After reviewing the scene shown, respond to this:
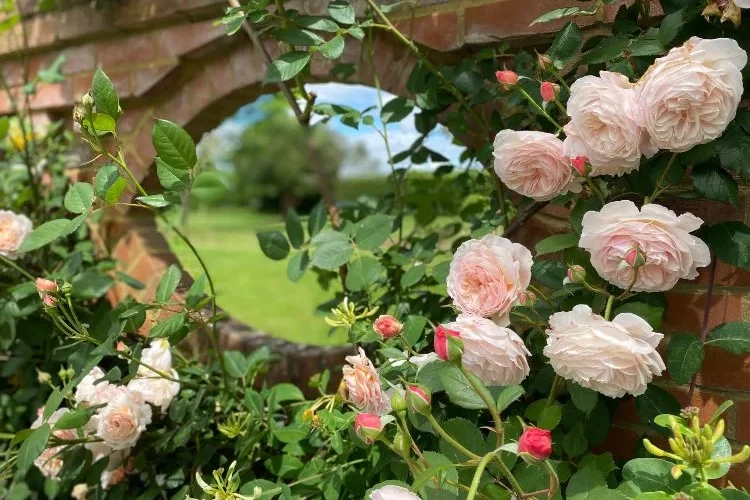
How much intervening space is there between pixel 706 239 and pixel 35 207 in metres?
1.77

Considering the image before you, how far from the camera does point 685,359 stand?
97 cm

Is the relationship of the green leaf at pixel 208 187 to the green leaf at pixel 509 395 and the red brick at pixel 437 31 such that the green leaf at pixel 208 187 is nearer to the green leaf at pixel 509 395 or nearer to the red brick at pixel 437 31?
the red brick at pixel 437 31

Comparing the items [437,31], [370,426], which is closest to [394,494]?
[370,426]

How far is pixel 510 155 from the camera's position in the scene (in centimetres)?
99

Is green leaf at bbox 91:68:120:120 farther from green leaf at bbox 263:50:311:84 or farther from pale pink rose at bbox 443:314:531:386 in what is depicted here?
pale pink rose at bbox 443:314:531:386

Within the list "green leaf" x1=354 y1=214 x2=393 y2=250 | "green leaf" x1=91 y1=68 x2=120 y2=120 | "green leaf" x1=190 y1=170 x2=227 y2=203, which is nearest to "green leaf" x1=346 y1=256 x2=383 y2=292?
"green leaf" x1=354 y1=214 x2=393 y2=250

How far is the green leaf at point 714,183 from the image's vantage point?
95 cm

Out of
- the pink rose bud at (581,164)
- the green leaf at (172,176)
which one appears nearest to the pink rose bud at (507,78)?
the pink rose bud at (581,164)

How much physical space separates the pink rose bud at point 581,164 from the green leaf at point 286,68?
20.5 inches

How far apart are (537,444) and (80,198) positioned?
865mm

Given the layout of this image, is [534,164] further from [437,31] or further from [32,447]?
[32,447]

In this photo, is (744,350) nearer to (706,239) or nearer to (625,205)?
(706,239)

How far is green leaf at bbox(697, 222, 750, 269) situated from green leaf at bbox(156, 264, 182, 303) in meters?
0.86

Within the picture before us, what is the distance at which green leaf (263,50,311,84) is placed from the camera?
1.22 metres
